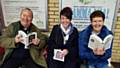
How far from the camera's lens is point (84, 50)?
3.24 m

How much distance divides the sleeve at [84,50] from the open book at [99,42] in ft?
0.40

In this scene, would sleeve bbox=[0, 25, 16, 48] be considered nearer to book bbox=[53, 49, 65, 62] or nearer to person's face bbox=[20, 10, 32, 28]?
person's face bbox=[20, 10, 32, 28]

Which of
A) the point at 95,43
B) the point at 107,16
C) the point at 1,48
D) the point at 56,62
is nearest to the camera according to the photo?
the point at 95,43

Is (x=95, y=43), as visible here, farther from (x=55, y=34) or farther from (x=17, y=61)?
(x=17, y=61)

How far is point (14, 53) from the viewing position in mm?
3367

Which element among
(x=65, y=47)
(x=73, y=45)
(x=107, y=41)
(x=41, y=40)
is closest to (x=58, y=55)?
(x=65, y=47)

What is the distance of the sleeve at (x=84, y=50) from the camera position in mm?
3193

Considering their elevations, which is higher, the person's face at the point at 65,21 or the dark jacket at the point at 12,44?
the person's face at the point at 65,21

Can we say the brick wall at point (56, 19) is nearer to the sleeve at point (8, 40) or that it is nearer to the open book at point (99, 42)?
the sleeve at point (8, 40)

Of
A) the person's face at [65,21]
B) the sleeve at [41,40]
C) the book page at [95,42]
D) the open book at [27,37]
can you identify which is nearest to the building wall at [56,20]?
the sleeve at [41,40]

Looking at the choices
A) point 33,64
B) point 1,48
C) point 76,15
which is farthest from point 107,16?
point 1,48

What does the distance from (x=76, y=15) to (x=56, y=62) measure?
42.7 inches

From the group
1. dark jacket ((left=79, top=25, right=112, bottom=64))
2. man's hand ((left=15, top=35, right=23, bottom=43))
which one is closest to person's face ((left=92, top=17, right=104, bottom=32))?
dark jacket ((left=79, top=25, right=112, bottom=64))

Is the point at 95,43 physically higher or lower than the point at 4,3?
lower
